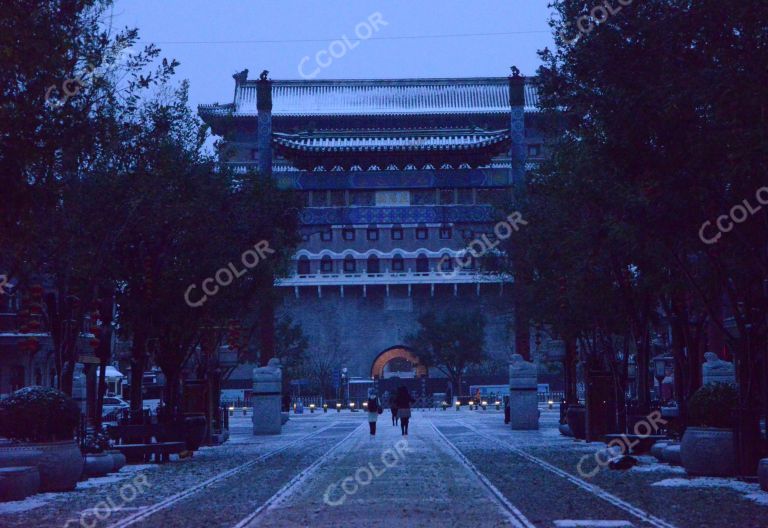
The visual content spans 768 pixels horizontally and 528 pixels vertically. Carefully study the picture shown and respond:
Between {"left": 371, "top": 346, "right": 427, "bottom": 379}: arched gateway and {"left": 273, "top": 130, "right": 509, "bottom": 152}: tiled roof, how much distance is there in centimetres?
1707

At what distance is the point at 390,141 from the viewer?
8238 cm

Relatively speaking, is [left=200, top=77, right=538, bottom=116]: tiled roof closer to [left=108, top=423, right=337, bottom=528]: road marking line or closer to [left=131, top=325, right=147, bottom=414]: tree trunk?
[left=131, top=325, right=147, bottom=414]: tree trunk

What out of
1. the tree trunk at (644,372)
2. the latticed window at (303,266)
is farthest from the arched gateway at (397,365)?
the tree trunk at (644,372)

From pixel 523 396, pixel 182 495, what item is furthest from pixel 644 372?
pixel 182 495

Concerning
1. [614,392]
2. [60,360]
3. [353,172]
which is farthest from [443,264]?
[60,360]

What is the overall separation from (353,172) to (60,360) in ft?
177

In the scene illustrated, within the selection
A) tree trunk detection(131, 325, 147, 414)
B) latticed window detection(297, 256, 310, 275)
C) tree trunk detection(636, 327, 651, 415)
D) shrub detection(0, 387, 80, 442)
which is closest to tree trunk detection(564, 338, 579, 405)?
tree trunk detection(636, 327, 651, 415)

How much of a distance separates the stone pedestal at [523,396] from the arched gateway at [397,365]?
4468 centimetres

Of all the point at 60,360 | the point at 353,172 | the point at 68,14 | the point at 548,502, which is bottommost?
the point at 548,502

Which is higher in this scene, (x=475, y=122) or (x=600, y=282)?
(x=475, y=122)

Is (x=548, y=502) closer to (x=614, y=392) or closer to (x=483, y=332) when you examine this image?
(x=614, y=392)

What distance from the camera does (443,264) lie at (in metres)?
89.9

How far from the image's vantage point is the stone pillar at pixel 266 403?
4537cm

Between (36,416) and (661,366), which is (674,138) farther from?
(661,366)
